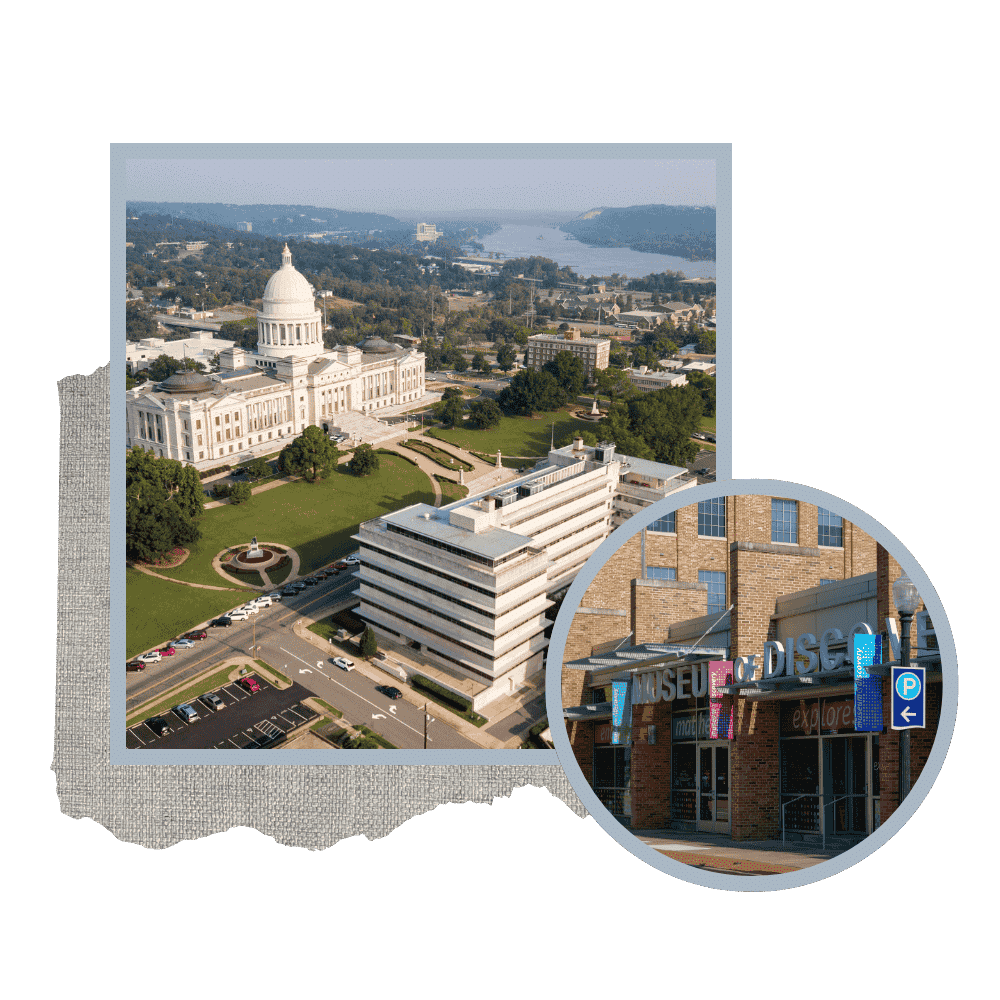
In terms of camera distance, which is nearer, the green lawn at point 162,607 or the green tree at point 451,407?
the green lawn at point 162,607

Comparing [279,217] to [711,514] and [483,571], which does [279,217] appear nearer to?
[483,571]

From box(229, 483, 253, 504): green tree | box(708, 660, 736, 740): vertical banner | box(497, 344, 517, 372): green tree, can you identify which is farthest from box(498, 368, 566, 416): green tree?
box(708, 660, 736, 740): vertical banner

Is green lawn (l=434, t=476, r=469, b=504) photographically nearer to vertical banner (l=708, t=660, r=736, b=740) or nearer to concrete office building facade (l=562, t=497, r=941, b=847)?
concrete office building facade (l=562, t=497, r=941, b=847)

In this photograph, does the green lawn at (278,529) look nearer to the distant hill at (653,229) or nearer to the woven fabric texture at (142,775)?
the woven fabric texture at (142,775)

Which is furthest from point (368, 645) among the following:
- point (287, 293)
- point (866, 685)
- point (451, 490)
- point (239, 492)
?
point (866, 685)

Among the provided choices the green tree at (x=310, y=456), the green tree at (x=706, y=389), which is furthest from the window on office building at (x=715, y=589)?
the green tree at (x=310, y=456)
